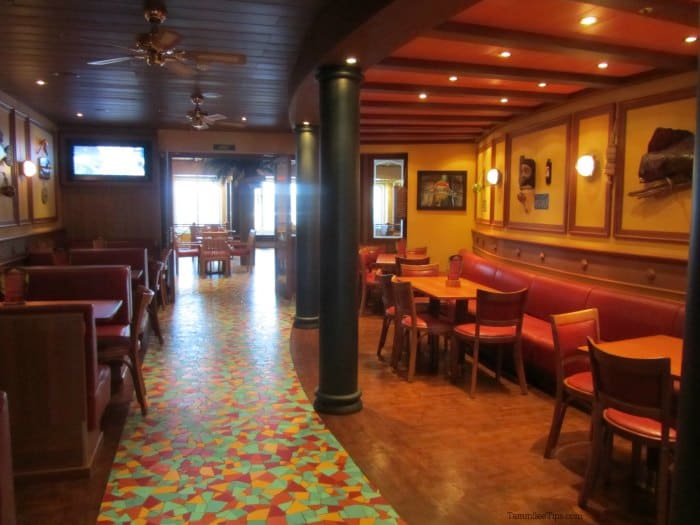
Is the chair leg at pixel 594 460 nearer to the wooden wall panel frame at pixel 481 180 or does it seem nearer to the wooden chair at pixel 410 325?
the wooden chair at pixel 410 325

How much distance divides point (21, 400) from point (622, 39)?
15.0 feet

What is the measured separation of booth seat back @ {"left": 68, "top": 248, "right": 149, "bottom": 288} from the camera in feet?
20.7

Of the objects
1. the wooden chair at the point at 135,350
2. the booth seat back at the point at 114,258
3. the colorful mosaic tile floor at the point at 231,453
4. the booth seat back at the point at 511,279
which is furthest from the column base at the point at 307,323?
the wooden chair at the point at 135,350

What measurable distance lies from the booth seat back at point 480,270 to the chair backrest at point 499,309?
6.60 feet

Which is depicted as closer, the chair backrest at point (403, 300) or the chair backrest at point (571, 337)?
the chair backrest at point (571, 337)

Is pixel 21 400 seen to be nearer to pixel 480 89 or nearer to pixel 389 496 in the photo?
pixel 389 496

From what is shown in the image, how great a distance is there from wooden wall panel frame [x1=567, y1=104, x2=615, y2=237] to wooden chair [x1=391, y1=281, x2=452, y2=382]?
1799 mm

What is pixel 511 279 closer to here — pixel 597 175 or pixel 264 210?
pixel 597 175

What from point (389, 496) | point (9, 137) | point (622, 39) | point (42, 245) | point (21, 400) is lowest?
point (389, 496)

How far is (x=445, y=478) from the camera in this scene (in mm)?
3098

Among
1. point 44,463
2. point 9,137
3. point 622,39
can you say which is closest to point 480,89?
point 622,39

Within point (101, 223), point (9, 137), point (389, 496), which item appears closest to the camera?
point (389, 496)

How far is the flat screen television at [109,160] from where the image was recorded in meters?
8.74

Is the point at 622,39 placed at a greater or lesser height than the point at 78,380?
greater
